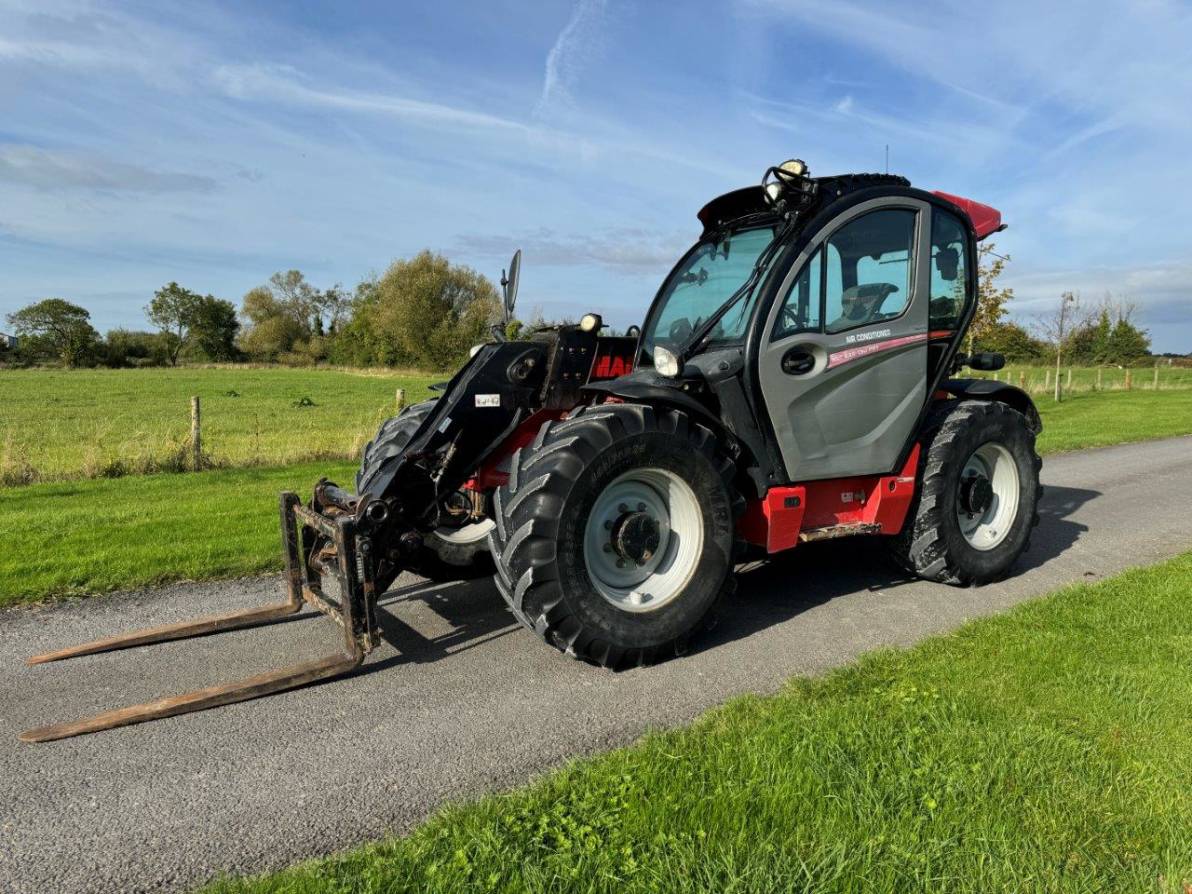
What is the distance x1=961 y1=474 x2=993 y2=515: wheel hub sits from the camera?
597cm

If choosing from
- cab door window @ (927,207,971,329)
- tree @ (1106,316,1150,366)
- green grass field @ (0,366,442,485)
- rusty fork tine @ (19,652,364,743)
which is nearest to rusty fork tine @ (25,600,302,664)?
rusty fork tine @ (19,652,364,743)

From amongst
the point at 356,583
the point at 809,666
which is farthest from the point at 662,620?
the point at 356,583

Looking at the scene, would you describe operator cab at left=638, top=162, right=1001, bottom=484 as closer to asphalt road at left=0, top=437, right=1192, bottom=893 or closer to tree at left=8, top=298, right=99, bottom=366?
asphalt road at left=0, top=437, right=1192, bottom=893

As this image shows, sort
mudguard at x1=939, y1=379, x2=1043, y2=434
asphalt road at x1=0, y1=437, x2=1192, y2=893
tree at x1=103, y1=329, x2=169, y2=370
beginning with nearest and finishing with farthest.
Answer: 1. asphalt road at x1=0, y1=437, x2=1192, y2=893
2. mudguard at x1=939, y1=379, x2=1043, y2=434
3. tree at x1=103, y1=329, x2=169, y2=370

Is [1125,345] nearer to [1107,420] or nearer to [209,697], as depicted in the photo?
[1107,420]

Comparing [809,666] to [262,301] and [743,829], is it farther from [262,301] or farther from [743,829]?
[262,301]

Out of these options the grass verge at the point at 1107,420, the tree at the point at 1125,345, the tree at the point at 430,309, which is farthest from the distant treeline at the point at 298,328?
the tree at the point at 1125,345

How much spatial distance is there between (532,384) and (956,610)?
312 centimetres

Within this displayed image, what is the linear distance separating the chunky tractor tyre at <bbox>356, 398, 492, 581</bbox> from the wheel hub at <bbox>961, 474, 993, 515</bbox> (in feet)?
11.2

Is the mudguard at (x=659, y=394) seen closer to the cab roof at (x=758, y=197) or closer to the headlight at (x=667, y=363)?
the headlight at (x=667, y=363)

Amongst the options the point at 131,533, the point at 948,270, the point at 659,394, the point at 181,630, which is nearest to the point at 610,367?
the point at 659,394

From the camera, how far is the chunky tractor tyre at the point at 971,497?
18.5ft

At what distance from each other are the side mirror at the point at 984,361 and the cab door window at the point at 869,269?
89cm

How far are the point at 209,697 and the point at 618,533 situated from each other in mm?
2123
